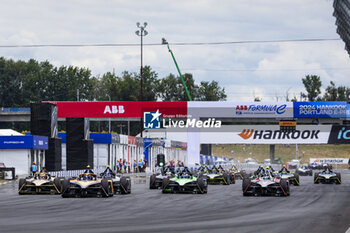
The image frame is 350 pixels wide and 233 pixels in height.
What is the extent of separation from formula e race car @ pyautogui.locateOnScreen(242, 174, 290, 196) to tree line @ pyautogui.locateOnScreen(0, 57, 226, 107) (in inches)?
4026

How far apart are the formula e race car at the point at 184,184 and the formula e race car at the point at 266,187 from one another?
87.4 inches

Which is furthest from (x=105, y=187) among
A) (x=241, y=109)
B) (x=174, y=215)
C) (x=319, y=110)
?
(x=319, y=110)

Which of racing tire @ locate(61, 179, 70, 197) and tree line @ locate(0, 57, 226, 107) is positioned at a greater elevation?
tree line @ locate(0, 57, 226, 107)

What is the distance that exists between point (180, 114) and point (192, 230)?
160ft

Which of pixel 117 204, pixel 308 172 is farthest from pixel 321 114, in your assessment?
pixel 117 204

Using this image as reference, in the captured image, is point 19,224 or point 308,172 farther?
point 308,172

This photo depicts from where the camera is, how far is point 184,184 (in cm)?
2972

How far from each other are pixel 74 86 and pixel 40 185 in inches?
4438

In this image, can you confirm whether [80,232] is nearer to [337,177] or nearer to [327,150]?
[337,177]

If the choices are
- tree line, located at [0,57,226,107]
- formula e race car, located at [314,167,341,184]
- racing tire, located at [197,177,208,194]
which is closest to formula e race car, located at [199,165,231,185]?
formula e race car, located at [314,167,341,184]

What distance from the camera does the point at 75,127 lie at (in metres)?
54.4

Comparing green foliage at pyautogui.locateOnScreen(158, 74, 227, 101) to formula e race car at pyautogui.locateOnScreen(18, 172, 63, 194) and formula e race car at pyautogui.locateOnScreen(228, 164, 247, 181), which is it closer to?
formula e race car at pyautogui.locateOnScreen(228, 164, 247, 181)

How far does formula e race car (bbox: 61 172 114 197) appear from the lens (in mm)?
26266

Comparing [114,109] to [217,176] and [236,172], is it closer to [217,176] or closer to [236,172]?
[236,172]
